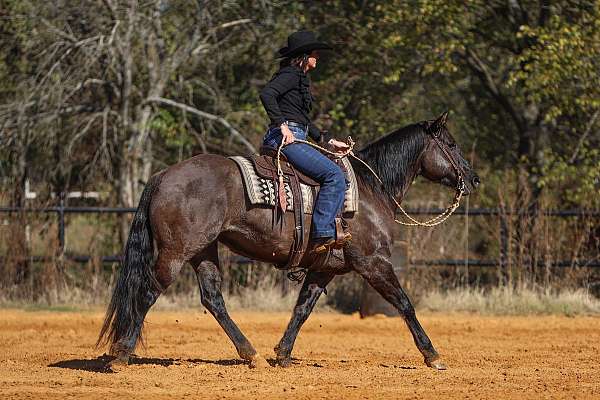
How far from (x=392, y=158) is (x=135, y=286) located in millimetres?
2664

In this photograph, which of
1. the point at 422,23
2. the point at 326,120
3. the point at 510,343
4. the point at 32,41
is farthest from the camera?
the point at 326,120

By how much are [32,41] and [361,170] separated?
28.7 feet

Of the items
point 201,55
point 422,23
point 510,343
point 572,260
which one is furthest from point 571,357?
point 201,55

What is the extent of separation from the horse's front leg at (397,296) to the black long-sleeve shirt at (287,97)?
1.37m

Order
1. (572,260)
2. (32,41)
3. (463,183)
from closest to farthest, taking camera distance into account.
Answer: (463,183), (572,260), (32,41)

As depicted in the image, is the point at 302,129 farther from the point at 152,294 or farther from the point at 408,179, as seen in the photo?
the point at 152,294

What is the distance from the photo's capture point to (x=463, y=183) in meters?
9.85

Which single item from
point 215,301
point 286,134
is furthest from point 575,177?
point 215,301

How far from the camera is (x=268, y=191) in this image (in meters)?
8.77

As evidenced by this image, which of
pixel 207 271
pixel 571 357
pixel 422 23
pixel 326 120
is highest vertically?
pixel 422 23

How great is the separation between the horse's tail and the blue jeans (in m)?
1.20

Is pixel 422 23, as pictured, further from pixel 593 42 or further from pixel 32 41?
pixel 32 41

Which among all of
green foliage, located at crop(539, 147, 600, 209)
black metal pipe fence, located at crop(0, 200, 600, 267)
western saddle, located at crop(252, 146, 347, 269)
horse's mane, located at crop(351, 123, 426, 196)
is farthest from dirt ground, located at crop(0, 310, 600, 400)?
green foliage, located at crop(539, 147, 600, 209)

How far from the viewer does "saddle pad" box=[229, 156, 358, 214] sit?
28.6 ft
